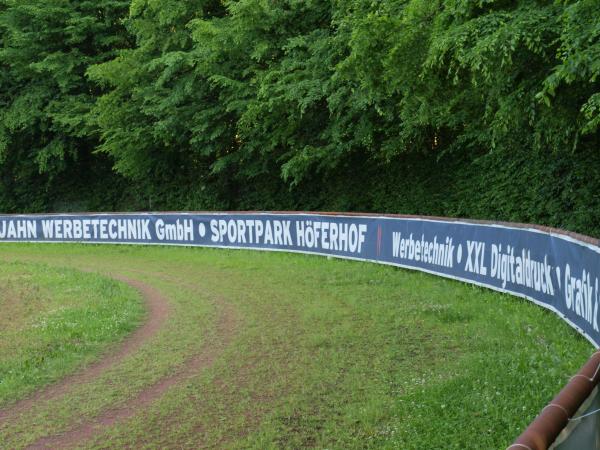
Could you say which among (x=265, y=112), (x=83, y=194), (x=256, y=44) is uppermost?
(x=256, y=44)

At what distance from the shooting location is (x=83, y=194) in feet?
136

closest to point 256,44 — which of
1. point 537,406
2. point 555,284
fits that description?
point 555,284

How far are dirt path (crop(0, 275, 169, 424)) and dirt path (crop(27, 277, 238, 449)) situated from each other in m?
1.00

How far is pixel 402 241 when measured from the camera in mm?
19672

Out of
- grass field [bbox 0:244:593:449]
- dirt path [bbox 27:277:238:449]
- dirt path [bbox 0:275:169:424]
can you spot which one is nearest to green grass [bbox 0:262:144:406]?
grass field [bbox 0:244:593:449]

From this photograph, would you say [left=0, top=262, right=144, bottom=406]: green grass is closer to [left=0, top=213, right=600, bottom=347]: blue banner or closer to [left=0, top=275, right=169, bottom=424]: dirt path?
[left=0, top=275, right=169, bottom=424]: dirt path

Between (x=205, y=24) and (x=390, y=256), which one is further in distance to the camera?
(x=205, y=24)

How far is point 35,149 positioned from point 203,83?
13897mm

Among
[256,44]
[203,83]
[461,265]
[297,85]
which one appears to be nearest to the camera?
[461,265]

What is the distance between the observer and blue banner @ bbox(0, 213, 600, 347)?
37.2 feet

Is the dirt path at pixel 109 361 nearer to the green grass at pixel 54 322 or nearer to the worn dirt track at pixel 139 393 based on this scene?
the worn dirt track at pixel 139 393

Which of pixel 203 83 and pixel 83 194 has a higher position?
pixel 203 83

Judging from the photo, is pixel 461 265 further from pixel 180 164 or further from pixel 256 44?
pixel 180 164

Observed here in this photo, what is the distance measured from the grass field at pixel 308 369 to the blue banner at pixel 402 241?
1.33 ft
